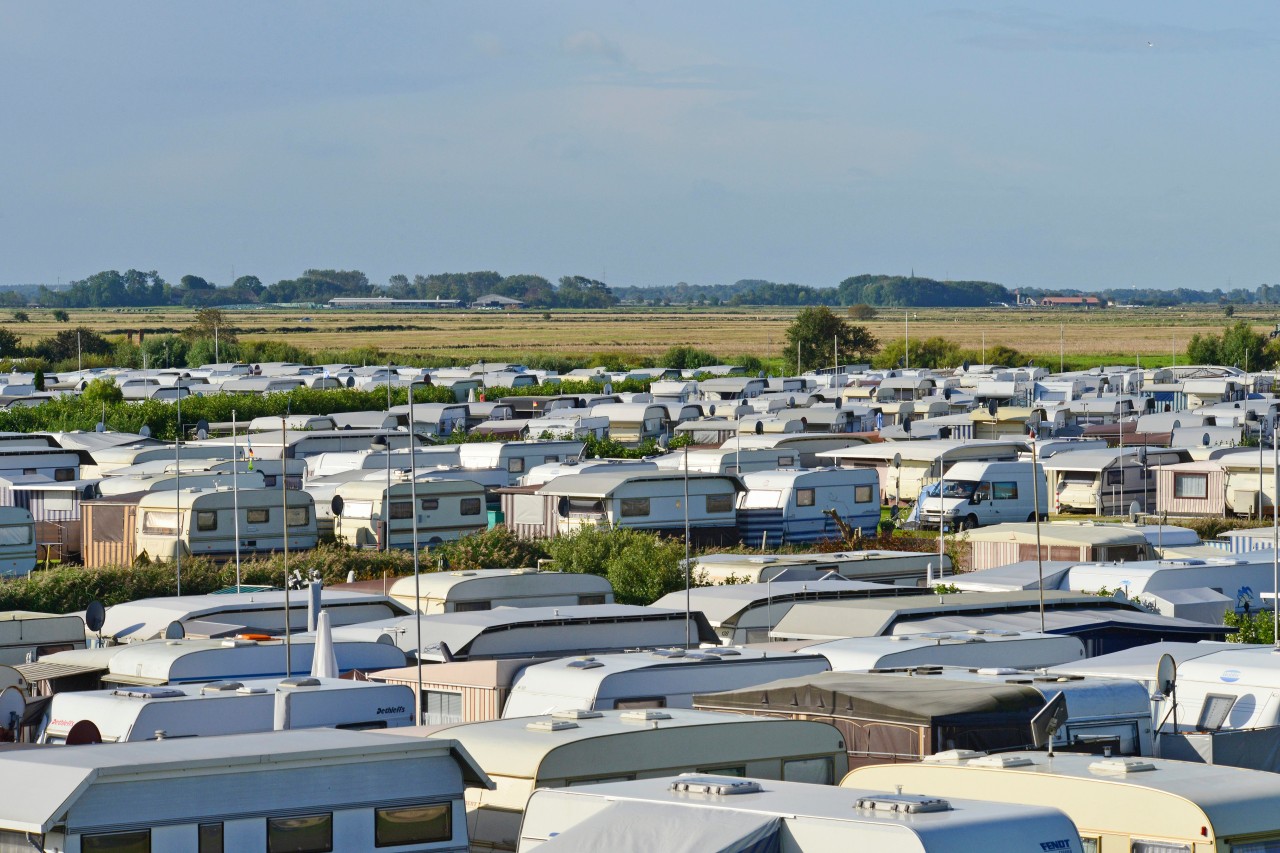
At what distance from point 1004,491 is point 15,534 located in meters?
18.4

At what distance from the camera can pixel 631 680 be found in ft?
38.5

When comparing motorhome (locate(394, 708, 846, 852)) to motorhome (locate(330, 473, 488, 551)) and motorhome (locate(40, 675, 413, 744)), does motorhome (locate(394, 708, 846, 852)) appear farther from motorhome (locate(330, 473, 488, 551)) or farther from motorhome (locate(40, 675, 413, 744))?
motorhome (locate(330, 473, 488, 551))

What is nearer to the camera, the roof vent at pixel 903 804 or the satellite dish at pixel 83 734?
the roof vent at pixel 903 804

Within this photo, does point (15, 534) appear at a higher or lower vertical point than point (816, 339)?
lower

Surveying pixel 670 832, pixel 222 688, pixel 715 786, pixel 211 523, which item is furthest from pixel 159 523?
pixel 670 832

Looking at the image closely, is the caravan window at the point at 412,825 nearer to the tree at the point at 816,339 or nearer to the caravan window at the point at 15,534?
the caravan window at the point at 15,534

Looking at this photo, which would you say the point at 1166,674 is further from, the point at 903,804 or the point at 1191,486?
the point at 1191,486

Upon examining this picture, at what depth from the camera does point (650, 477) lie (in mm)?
28938

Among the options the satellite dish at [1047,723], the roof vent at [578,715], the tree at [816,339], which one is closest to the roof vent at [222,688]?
the roof vent at [578,715]

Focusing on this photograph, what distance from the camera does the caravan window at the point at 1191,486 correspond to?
111 feet

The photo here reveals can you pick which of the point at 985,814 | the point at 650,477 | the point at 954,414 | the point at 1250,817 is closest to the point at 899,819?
the point at 985,814

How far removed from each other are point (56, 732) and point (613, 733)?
13.5ft

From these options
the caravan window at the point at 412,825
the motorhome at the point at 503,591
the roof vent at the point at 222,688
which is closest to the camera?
the caravan window at the point at 412,825

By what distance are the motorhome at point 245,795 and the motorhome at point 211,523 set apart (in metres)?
Result: 18.2
